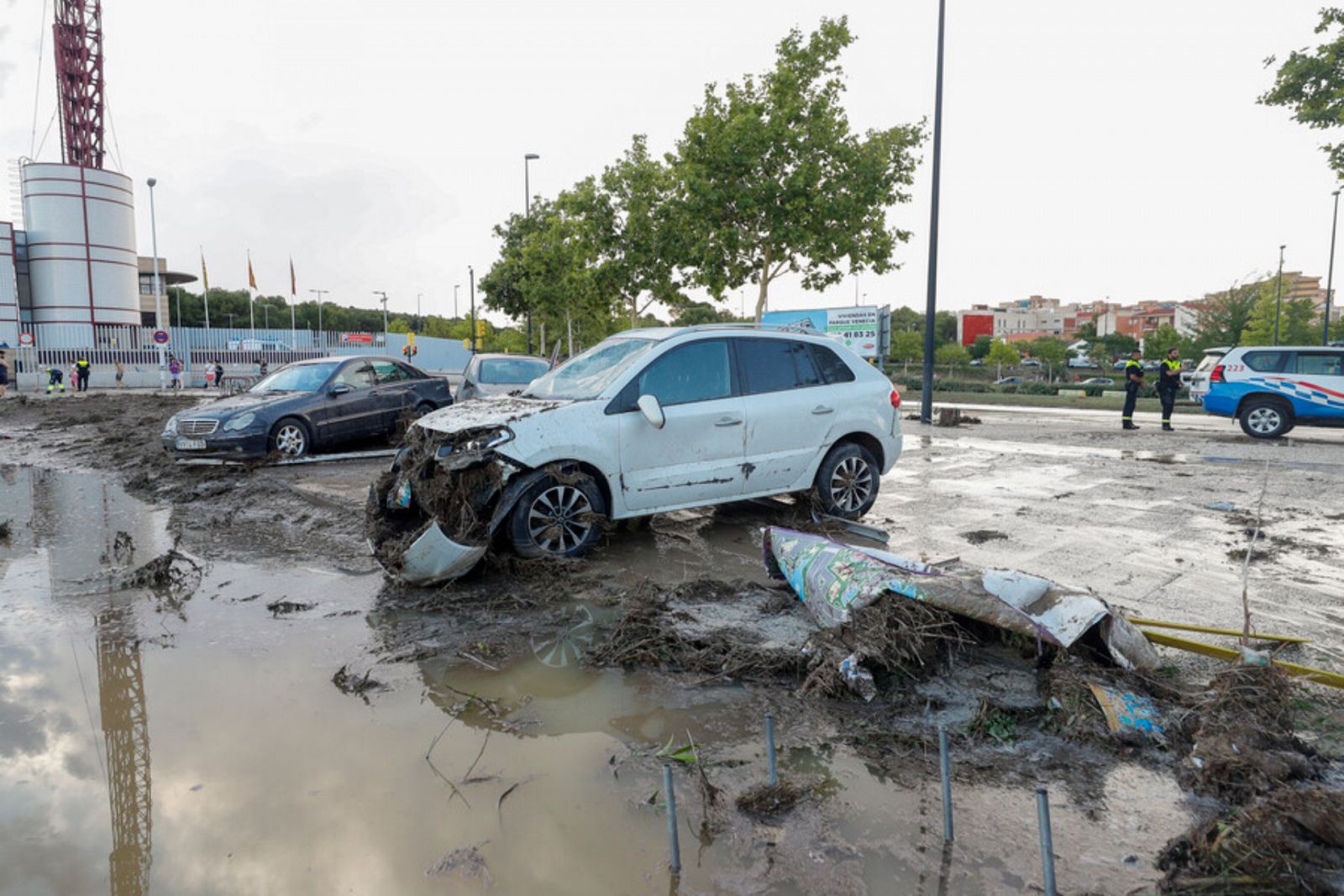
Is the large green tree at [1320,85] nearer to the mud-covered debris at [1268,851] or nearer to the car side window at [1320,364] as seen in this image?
the car side window at [1320,364]

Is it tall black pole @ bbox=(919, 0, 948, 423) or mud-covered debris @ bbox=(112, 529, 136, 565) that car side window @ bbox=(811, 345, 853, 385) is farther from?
tall black pole @ bbox=(919, 0, 948, 423)

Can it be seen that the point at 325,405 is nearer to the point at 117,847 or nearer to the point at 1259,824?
the point at 117,847

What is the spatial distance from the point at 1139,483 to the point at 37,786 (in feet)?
34.6

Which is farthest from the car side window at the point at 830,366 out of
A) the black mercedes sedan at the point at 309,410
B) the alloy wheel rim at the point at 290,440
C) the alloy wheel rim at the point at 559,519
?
the alloy wheel rim at the point at 290,440

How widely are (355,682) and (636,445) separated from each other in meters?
2.74

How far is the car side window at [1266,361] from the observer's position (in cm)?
1486

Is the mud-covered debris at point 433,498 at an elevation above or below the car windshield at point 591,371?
below

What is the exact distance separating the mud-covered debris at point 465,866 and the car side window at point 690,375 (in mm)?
3959

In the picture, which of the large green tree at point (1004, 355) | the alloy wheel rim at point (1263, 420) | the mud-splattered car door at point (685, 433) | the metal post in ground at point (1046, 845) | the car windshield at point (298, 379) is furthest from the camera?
the large green tree at point (1004, 355)

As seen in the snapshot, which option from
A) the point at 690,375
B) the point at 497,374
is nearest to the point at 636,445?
the point at 690,375

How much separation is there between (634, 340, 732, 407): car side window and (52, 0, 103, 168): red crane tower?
196 feet

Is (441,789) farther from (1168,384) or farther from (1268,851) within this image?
(1168,384)

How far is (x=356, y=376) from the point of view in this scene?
12227 millimetres

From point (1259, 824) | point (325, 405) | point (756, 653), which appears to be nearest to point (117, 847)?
point (756, 653)
